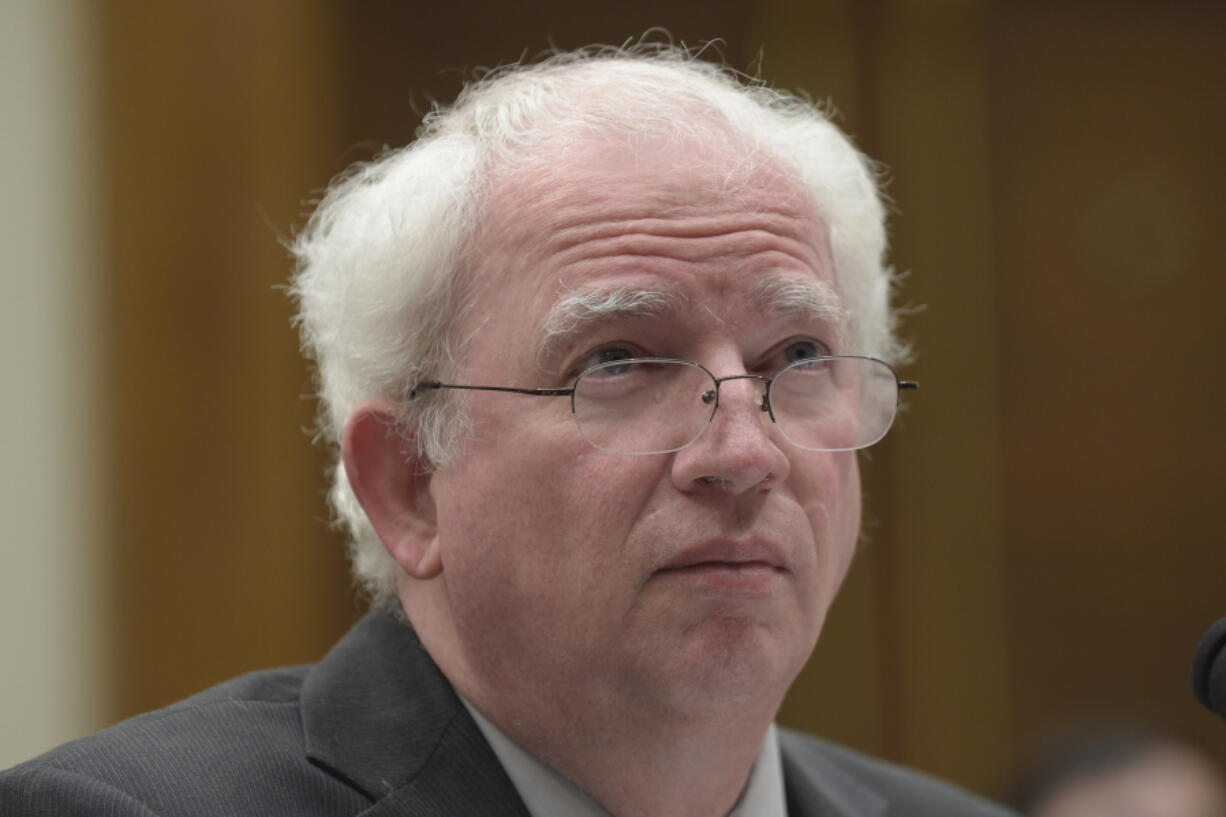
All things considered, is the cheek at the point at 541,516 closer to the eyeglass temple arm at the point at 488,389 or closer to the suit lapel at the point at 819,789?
the eyeglass temple arm at the point at 488,389

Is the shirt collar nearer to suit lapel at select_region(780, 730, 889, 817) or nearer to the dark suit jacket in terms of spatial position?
the dark suit jacket

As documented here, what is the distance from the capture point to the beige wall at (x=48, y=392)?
13.3 feet

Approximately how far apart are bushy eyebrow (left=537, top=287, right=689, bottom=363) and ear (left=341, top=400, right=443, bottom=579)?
1.01ft

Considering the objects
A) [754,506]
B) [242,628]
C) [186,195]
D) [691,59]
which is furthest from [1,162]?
[754,506]

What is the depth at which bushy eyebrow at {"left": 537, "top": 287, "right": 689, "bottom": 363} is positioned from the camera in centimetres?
201

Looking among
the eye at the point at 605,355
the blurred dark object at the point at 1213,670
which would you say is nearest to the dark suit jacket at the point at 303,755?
the eye at the point at 605,355

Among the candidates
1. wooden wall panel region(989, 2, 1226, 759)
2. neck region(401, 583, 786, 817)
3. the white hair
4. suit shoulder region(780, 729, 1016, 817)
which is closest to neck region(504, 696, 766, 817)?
neck region(401, 583, 786, 817)

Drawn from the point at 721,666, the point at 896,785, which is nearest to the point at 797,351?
the point at 721,666

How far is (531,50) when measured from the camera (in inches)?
183

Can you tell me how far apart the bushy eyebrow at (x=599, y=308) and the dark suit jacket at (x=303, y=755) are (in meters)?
0.53

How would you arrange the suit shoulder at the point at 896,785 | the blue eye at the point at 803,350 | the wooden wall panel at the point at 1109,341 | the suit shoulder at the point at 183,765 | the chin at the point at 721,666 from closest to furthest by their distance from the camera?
1. the suit shoulder at the point at 183,765
2. the chin at the point at 721,666
3. the blue eye at the point at 803,350
4. the suit shoulder at the point at 896,785
5. the wooden wall panel at the point at 1109,341

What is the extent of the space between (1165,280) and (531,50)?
2262 mm

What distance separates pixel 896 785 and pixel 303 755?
3.97 feet

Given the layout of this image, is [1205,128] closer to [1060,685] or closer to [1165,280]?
[1165,280]
